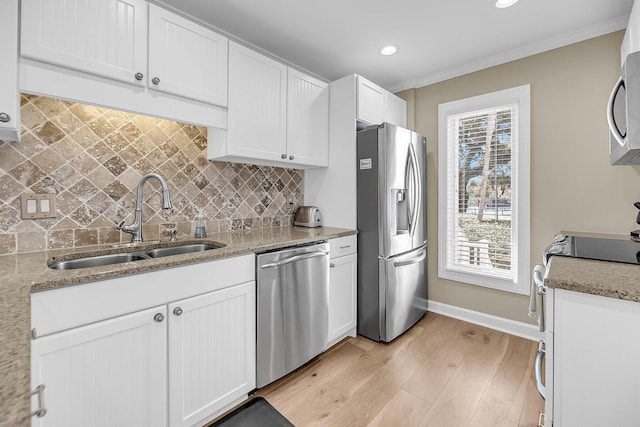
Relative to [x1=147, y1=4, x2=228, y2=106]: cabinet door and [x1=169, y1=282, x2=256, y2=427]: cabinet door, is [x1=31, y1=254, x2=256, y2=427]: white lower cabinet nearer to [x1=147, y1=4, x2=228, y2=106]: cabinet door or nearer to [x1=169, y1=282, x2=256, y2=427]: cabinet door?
[x1=169, y1=282, x2=256, y2=427]: cabinet door

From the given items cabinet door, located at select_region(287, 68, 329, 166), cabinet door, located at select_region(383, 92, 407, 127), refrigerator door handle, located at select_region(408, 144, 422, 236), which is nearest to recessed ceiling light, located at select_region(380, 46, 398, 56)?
cabinet door, located at select_region(383, 92, 407, 127)

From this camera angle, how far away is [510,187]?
2.56m

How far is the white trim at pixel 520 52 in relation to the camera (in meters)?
2.10

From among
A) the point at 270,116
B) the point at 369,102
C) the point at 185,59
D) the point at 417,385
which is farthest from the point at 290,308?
the point at 369,102

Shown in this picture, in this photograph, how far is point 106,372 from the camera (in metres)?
1.19

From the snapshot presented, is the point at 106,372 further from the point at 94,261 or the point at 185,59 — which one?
the point at 185,59

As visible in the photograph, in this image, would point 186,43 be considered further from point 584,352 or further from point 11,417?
point 584,352

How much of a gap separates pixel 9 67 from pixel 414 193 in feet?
8.45

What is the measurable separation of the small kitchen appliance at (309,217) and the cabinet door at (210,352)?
1.05 m

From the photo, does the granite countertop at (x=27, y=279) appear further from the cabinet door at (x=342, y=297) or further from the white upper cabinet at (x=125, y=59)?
the white upper cabinet at (x=125, y=59)

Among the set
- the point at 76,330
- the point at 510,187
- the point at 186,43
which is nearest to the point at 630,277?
the point at 510,187

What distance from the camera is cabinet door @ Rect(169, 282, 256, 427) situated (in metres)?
1.39

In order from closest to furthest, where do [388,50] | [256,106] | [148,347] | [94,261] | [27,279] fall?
1. [27,279]
2. [148,347]
3. [94,261]
4. [256,106]
5. [388,50]

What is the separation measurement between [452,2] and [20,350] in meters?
2.49
